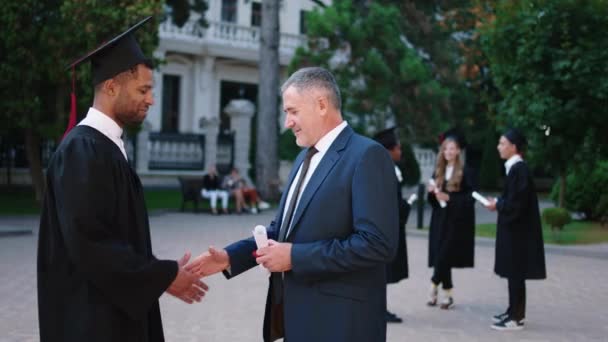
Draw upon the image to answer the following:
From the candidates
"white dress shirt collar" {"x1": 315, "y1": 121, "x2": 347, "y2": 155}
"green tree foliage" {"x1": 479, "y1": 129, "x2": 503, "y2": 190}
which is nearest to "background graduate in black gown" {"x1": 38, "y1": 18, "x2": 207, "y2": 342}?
"white dress shirt collar" {"x1": 315, "y1": 121, "x2": 347, "y2": 155}

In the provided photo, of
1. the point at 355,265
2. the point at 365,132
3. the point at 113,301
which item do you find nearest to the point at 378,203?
the point at 355,265

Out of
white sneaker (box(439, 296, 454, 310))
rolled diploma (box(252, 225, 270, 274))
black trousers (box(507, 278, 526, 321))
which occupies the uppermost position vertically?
rolled diploma (box(252, 225, 270, 274))

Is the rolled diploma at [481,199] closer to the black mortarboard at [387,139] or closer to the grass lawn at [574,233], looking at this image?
the black mortarboard at [387,139]

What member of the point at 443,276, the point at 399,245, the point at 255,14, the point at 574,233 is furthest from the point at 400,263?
the point at 255,14

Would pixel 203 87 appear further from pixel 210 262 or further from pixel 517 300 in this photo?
pixel 210 262

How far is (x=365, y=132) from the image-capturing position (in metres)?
26.3

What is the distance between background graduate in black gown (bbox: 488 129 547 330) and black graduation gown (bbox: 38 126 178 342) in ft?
16.5

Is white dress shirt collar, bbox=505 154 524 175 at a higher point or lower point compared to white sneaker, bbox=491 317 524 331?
higher

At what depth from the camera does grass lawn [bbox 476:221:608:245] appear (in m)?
15.4

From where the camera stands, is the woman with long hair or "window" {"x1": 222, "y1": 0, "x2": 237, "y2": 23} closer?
the woman with long hair

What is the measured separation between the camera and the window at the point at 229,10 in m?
35.6

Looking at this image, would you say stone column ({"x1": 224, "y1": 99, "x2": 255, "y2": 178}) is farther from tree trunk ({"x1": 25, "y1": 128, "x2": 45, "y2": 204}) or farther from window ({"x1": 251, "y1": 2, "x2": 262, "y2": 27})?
tree trunk ({"x1": 25, "y1": 128, "x2": 45, "y2": 204})

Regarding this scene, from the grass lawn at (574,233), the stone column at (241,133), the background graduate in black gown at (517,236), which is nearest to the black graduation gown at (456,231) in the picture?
the background graduate in black gown at (517,236)

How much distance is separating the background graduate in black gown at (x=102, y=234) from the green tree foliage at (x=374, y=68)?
22.0m
